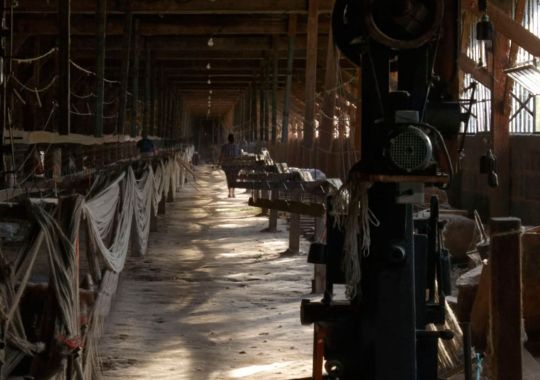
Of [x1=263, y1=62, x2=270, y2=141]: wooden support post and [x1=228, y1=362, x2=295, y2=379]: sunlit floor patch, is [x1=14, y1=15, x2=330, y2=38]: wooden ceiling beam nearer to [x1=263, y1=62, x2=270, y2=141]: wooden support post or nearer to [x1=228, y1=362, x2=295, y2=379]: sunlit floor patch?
[x1=263, y1=62, x2=270, y2=141]: wooden support post

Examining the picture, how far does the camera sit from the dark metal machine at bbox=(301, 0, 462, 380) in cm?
433

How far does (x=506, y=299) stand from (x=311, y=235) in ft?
45.8

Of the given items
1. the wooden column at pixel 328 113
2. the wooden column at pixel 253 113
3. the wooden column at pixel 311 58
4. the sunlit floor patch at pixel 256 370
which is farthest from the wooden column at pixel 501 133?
the wooden column at pixel 253 113

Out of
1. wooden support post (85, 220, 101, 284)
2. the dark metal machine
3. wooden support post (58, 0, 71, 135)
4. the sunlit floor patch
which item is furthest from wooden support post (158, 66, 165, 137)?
the dark metal machine

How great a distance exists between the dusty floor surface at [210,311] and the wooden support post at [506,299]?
2665mm

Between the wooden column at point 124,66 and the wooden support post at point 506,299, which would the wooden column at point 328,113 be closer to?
the wooden column at point 124,66

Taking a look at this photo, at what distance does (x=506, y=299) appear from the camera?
230 inches

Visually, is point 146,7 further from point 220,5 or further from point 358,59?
point 358,59

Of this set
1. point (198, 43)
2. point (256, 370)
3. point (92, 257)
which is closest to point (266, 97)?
point (198, 43)

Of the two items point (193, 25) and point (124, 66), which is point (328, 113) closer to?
point (124, 66)

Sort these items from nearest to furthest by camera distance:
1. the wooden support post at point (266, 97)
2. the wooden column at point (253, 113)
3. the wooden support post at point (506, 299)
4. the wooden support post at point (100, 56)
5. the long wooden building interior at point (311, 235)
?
the long wooden building interior at point (311, 235) < the wooden support post at point (506, 299) < the wooden support post at point (100, 56) < the wooden support post at point (266, 97) < the wooden column at point (253, 113)

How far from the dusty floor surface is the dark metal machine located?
3702 millimetres

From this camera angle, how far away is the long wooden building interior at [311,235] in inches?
175

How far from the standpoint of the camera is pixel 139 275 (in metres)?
14.4
